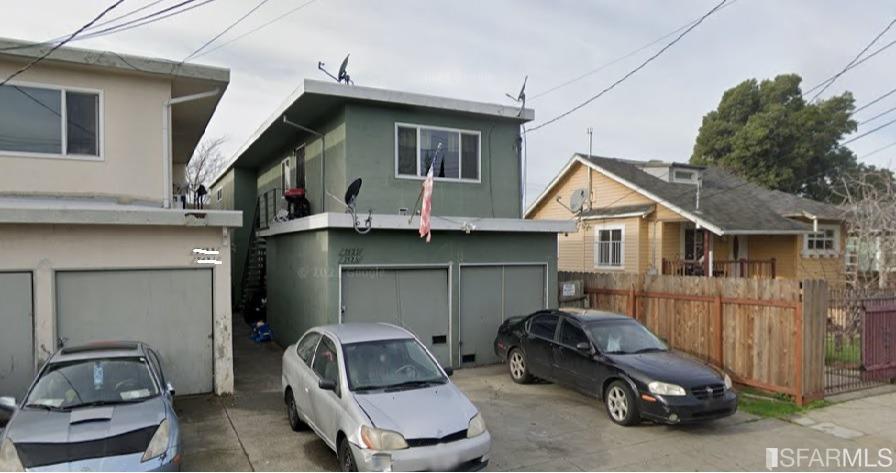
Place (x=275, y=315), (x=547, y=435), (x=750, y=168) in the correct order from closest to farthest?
(x=547, y=435) < (x=275, y=315) < (x=750, y=168)

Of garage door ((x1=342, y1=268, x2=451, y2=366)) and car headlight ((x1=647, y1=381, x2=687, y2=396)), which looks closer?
car headlight ((x1=647, y1=381, x2=687, y2=396))

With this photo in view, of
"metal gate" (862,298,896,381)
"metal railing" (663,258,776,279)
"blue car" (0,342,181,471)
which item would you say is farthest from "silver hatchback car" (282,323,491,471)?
"metal railing" (663,258,776,279)

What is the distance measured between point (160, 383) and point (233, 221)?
353 centimetres

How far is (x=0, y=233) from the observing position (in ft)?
27.0

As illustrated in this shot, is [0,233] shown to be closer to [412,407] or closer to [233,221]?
[233,221]

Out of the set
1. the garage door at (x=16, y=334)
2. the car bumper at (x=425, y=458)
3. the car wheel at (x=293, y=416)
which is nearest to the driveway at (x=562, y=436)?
the car wheel at (x=293, y=416)

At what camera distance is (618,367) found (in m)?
8.04

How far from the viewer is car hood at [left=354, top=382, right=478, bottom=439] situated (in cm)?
550

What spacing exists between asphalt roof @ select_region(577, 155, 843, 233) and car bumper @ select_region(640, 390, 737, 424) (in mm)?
11145

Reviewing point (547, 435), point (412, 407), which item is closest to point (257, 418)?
point (412, 407)

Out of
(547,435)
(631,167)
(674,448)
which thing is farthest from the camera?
(631,167)

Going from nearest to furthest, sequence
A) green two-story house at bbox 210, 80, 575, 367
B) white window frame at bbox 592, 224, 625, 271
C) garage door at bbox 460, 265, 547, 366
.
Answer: green two-story house at bbox 210, 80, 575, 367 < garage door at bbox 460, 265, 547, 366 < white window frame at bbox 592, 224, 625, 271

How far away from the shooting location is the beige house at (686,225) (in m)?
19.1

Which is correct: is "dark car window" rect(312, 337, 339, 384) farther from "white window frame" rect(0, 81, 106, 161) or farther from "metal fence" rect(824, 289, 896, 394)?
"metal fence" rect(824, 289, 896, 394)
